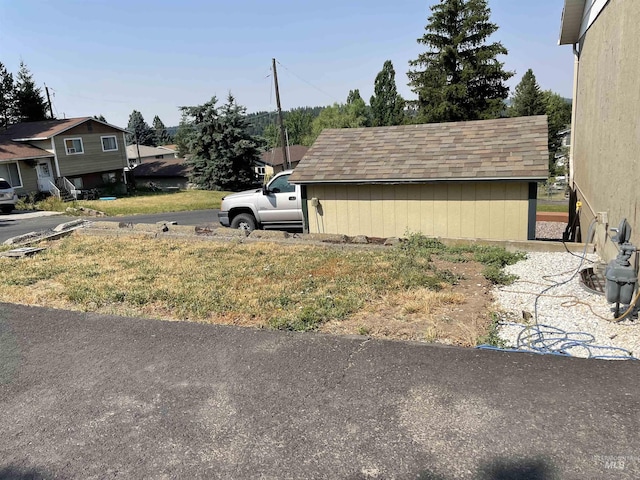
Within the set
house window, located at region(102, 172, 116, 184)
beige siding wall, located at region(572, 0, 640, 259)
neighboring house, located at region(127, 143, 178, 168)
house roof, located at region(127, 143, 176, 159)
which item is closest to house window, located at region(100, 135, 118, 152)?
house window, located at region(102, 172, 116, 184)

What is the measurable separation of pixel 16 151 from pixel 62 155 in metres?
2.74

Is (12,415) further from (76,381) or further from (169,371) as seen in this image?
(169,371)

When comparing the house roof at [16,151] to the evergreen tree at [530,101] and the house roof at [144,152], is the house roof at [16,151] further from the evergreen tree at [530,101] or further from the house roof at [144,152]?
the evergreen tree at [530,101]

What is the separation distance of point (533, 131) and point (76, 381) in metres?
10.3

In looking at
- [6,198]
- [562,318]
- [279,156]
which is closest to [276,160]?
[279,156]

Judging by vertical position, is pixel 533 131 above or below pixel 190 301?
above

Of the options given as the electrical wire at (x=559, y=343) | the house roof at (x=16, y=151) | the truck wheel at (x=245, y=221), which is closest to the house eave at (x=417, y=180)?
the truck wheel at (x=245, y=221)

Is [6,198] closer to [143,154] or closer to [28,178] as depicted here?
[28,178]

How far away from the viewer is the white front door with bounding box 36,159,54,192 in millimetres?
29547

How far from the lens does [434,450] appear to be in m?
3.29

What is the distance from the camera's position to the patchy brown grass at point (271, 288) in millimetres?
5781

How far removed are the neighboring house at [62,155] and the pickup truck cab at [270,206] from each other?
20.8 meters

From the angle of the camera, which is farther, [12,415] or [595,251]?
[595,251]

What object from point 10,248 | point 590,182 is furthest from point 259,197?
point 590,182
